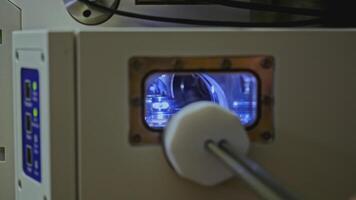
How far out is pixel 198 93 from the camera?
27.7 inches

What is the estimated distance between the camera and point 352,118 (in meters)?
0.68

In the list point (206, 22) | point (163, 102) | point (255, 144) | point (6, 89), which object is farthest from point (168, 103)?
point (6, 89)

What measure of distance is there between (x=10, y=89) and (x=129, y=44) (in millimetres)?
450

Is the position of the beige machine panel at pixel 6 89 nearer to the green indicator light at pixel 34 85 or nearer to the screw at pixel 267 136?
the green indicator light at pixel 34 85

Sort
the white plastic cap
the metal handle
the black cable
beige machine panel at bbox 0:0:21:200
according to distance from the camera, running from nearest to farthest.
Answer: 1. the metal handle
2. the white plastic cap
3. the black cable
4. beige machine panel at bbox 0:0:21:200

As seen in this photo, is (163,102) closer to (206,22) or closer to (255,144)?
(255,144)

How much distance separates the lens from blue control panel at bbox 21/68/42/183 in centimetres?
66

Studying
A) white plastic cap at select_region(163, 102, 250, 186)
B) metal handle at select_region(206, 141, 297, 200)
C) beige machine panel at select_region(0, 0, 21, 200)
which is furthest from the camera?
beige machine panel at select_region(0, 0, 21, 200)

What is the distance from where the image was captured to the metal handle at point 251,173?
48 cm

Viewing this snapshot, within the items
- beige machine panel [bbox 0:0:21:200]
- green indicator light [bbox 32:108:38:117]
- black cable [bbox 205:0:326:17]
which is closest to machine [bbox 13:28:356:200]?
green indicator light [bbox 32:108:38:117]

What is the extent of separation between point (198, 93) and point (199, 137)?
0.11m

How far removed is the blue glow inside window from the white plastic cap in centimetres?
4

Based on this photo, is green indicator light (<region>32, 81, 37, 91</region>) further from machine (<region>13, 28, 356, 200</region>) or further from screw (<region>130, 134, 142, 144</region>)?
screw (<region>130, 134, 142, 144</region>)

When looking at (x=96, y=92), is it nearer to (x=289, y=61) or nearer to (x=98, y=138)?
(x=98, y=138)
